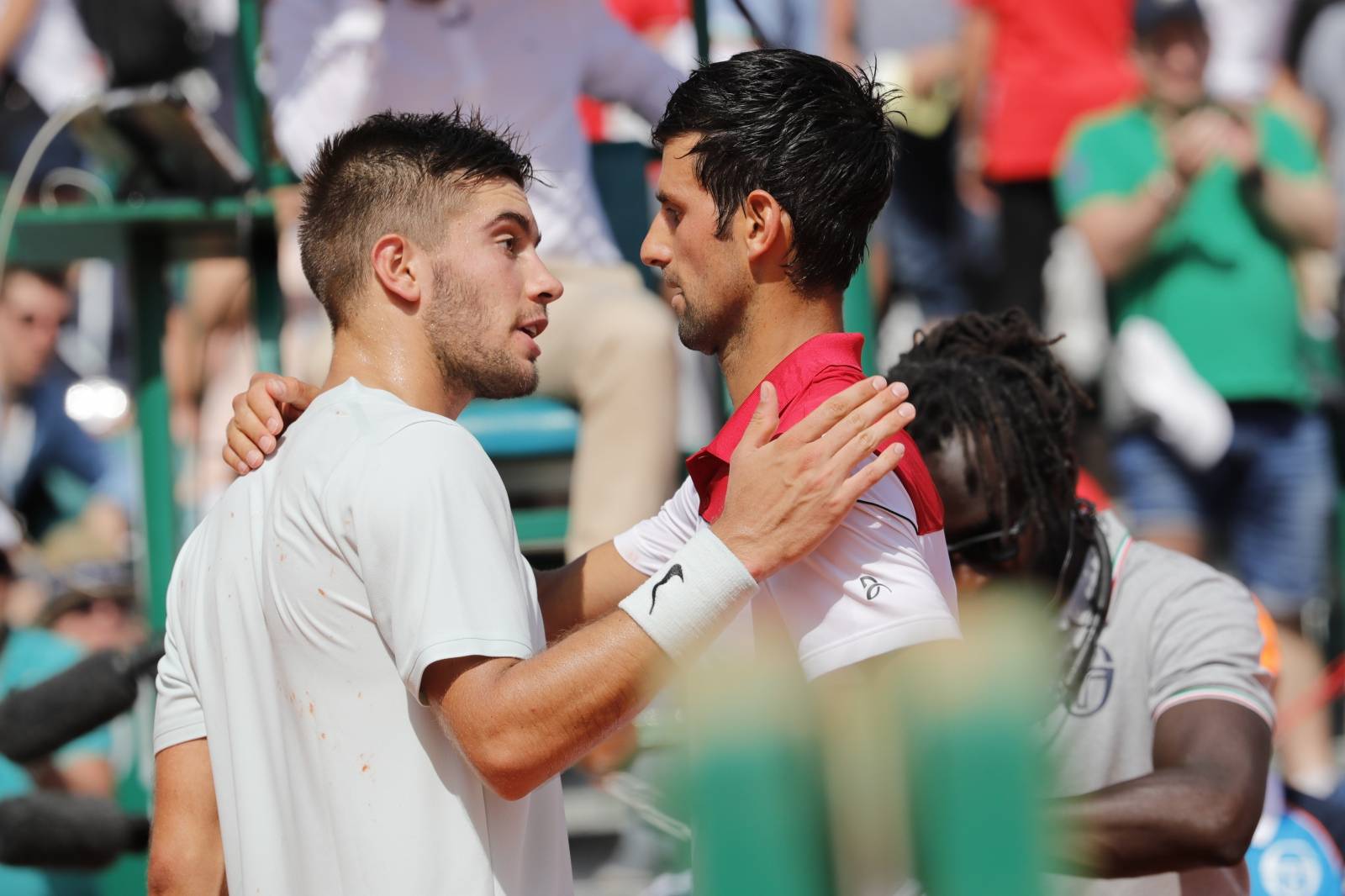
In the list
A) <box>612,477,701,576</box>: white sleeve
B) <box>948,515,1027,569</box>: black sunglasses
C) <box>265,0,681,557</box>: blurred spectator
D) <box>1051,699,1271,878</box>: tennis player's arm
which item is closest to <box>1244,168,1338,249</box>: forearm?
<box>265,0,681,557</box>: blurred spectator

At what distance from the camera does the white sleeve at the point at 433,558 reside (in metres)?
1.73

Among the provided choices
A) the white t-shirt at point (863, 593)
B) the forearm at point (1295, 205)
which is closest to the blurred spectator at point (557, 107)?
the white t-shirt at point (863, 593)

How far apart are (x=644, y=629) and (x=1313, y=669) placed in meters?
3.76

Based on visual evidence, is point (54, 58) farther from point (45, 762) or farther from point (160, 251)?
point (45, 762)

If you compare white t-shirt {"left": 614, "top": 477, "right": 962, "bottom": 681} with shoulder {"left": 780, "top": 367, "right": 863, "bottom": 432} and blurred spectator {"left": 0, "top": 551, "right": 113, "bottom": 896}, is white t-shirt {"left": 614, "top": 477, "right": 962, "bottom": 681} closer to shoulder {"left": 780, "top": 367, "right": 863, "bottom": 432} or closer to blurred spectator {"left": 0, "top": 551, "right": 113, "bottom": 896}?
shoulder {"left": 780, "top": 367, "right": 863, "bottom": 432}

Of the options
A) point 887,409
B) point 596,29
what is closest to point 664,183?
point 887,409

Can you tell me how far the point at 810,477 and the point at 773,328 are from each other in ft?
1.06

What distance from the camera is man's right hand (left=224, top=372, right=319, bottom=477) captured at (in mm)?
2105

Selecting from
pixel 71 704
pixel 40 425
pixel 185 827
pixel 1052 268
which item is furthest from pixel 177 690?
pixel 40 425

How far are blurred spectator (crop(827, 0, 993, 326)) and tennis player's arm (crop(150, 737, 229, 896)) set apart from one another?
3663mm

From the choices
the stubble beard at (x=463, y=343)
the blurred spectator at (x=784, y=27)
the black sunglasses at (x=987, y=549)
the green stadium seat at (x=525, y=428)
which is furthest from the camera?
the blurred spectator at (x=784, y=27)

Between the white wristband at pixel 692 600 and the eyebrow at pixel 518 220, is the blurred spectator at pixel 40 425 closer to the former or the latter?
the eyebrow at pixel 518 220

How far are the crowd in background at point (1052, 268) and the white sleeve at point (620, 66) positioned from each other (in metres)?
0.20

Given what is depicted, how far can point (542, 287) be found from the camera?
2123mm
